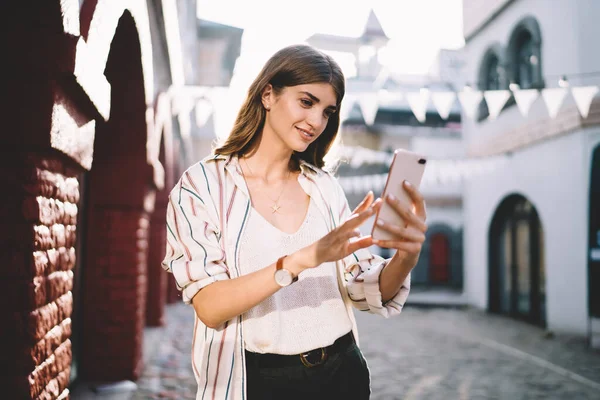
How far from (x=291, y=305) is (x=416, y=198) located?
49 cm

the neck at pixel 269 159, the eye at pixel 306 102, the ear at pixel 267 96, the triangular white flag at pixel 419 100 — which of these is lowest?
the neck at pixel 269 159

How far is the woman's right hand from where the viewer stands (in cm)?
122

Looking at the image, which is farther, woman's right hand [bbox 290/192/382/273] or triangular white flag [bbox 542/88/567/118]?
triangular white flag [bbox 542/88/567/118]

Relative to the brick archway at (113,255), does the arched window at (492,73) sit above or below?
above

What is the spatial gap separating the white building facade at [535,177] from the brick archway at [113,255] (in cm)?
665

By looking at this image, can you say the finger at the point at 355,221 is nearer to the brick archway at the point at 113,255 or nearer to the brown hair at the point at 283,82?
the brown hair at the point at 283,82

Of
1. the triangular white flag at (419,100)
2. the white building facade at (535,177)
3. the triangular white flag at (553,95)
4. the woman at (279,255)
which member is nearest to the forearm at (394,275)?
the woman at (279,255)

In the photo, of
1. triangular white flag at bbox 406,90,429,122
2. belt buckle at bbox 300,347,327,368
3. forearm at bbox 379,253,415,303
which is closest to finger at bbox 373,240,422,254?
forearm at bbox 379,253,415,303

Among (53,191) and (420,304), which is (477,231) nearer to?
(420,304)

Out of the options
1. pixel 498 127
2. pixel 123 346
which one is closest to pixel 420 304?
pixel 498 127

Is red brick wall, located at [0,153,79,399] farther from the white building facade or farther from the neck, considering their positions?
the white building facade

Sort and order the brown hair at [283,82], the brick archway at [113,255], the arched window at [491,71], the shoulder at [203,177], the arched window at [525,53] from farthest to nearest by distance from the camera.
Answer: the arched window at [491,71]
the arched window at [525,53]
the brick archway at [113,255]
the brown hair at [283,82]
the shoulder at [203,177]

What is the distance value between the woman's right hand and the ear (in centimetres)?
62

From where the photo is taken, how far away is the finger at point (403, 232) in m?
1.26
